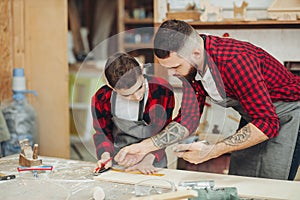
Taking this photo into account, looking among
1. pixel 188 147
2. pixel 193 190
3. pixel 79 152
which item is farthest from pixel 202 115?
pixel 79 152

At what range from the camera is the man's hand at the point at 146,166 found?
6.55 feet

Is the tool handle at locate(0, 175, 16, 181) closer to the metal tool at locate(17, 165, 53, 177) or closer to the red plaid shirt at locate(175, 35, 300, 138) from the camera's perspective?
the metal tool at locate(17, 165, 53, 177)

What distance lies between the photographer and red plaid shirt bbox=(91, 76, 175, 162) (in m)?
2.08

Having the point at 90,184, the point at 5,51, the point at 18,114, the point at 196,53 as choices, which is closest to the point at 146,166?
the point at 90,184

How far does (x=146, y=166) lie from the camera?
2035mm

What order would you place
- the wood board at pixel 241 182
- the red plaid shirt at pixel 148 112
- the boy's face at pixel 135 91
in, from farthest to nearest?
the red plaid shirt at pixel 148 112 < the boy's face at pixel 135 91 < the wood board at pixel 241 182

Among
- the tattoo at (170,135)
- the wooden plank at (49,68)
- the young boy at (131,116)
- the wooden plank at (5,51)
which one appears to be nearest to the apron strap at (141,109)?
the young boy at (131,116)

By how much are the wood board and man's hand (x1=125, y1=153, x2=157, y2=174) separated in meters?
0.04

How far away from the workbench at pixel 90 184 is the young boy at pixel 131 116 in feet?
0.30

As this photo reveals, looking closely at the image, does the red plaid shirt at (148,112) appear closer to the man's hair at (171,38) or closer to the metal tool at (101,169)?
the metal tool at (101,169)

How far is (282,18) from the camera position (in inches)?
90.4

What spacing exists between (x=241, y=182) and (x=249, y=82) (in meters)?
0.38

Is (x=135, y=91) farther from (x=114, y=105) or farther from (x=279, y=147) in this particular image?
(x=279, y=147)

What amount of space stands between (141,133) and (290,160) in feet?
2.09
